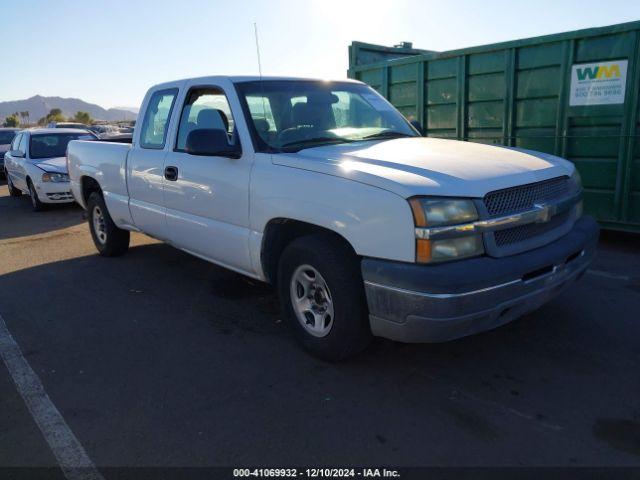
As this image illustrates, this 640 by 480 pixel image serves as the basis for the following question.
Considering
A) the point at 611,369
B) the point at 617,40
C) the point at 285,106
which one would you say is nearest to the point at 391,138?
the point at 285,106

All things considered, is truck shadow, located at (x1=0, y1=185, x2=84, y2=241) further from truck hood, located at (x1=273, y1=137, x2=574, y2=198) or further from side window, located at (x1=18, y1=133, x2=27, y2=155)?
truck hood, located at (x1=273, y1=137, x2=574, y2=198)

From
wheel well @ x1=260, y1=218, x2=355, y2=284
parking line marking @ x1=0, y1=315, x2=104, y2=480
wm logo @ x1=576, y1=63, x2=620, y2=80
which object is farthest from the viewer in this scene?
wm logo @ x1=576, y1=63, x2=620, y2=80

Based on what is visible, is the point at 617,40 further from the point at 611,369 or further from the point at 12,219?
the point at 12,219

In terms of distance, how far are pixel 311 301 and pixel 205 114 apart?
1.95 metres

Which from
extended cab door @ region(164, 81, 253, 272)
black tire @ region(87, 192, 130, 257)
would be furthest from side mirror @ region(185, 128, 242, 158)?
black tire @ region(87, 192, 130, 257)

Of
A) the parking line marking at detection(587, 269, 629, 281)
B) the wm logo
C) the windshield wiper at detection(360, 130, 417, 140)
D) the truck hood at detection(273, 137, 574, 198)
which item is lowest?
the parking line marking at detection(587, 269, 629, 281)

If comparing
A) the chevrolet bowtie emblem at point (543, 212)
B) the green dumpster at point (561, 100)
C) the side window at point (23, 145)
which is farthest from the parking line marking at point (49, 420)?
the side window at point (23, 145)

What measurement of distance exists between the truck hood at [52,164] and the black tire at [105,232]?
424 cm

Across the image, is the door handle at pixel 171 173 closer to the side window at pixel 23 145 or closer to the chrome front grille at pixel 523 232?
the chrome front grille at pixel 523 232

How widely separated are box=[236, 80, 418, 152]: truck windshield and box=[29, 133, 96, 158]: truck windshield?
805 centimetres

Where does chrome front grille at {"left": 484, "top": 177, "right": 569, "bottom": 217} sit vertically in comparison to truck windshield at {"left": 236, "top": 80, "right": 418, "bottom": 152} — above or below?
below

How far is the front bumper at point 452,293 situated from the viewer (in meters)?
2.92

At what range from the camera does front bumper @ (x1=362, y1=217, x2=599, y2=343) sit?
2.92 m

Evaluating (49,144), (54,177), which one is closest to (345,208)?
(54,177)
